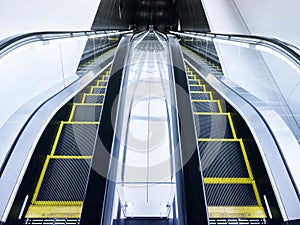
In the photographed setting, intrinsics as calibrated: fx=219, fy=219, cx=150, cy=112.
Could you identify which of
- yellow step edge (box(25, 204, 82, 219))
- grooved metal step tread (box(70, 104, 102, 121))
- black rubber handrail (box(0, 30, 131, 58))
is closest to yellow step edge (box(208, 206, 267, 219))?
yellow step edge (box(25, 204, 82, 219))

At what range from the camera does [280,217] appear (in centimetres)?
184

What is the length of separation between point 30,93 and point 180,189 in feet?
9.23

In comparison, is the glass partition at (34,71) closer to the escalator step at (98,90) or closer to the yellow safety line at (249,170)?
the escalator step at (98,90)

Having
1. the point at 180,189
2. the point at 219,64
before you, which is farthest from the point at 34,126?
the point at 219,64

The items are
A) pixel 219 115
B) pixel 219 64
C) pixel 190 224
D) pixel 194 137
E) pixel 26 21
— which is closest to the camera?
pixel 190 224

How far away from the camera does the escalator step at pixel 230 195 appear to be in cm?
204

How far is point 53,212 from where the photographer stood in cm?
195

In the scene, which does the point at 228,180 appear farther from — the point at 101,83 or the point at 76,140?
the point at 101,83

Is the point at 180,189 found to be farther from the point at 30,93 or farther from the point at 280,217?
the point at 30,93

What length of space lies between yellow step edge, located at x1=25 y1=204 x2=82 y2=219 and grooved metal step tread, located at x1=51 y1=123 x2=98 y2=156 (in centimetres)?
63

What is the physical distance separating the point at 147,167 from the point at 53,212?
1611 millimetres

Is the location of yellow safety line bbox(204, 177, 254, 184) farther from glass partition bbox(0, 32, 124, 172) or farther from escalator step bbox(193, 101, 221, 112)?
glass partition bbox(0, 32, 124, 172)

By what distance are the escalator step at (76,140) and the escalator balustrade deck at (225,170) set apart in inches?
52.1

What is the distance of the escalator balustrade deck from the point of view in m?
1.99
